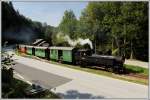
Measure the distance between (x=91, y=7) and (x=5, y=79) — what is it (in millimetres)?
12393

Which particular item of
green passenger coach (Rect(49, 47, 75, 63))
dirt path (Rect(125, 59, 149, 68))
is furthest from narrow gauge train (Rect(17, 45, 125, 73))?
dirt path (Rect(125, 59, 149, 68))

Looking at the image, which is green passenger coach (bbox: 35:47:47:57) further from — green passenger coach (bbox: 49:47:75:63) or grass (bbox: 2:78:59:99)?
grass (bbox: 2:78:59:99)

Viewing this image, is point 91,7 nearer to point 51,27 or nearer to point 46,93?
point 51,27

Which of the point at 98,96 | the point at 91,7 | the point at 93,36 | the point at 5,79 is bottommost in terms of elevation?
the point at 98,96

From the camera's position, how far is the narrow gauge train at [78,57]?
826 inches

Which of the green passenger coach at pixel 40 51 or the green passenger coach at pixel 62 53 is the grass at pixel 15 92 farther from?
the green passenger coach at pixel 40 51

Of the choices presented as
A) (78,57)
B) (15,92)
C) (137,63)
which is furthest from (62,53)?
(15,92)

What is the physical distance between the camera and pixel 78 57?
23.9m

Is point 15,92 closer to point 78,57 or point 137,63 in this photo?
point 78,57

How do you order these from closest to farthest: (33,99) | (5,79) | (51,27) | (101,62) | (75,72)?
(33,99) → (5,79) → (51,27) → (75,72) → (101,62)

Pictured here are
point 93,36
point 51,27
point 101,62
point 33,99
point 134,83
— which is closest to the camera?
point 33,99

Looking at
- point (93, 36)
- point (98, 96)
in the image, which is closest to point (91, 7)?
point (93, 36)

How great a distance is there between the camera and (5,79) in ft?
42.5

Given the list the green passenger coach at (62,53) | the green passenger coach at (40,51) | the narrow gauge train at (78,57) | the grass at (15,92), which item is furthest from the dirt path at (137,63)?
the grass at (15,92)
